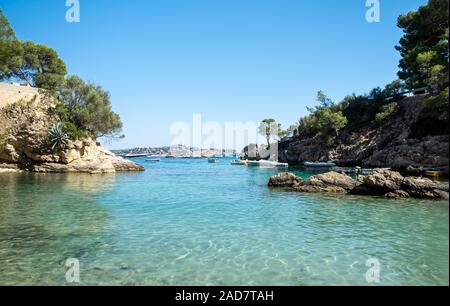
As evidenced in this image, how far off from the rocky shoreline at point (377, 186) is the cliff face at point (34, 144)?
113 ft

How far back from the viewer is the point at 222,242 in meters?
11.3

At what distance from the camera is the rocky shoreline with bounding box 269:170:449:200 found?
22.0 meters

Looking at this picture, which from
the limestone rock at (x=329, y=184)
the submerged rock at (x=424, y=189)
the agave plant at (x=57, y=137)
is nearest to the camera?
the submerged rock at (x=424, y=189)

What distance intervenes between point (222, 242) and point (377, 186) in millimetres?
17591

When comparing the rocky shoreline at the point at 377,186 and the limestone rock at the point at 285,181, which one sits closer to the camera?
the rocky shoreline at the point at 377,186

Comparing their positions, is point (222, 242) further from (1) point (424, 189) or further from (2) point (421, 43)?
(2) point (421, 43)

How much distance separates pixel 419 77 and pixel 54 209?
59.3 m

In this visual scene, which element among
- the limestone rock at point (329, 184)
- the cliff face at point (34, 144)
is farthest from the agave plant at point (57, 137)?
the limestone rock at point (329, 184)

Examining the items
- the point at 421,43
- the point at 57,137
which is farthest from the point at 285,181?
the point at 421,43

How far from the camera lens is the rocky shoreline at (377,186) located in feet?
72.2

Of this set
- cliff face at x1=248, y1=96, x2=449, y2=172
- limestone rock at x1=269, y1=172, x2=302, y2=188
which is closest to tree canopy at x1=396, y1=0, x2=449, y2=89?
cliff face at x1=248, y1=96, x2=449, y2=172

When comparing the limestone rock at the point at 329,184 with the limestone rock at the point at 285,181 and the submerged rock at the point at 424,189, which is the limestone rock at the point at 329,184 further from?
the submerged rock at the point at 424,189

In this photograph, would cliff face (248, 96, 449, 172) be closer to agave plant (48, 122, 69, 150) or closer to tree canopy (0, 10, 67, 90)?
agave plant (48, 122, 69, 150)

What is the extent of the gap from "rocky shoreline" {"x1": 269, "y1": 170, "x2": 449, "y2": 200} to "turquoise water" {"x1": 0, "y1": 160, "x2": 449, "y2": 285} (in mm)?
3127
